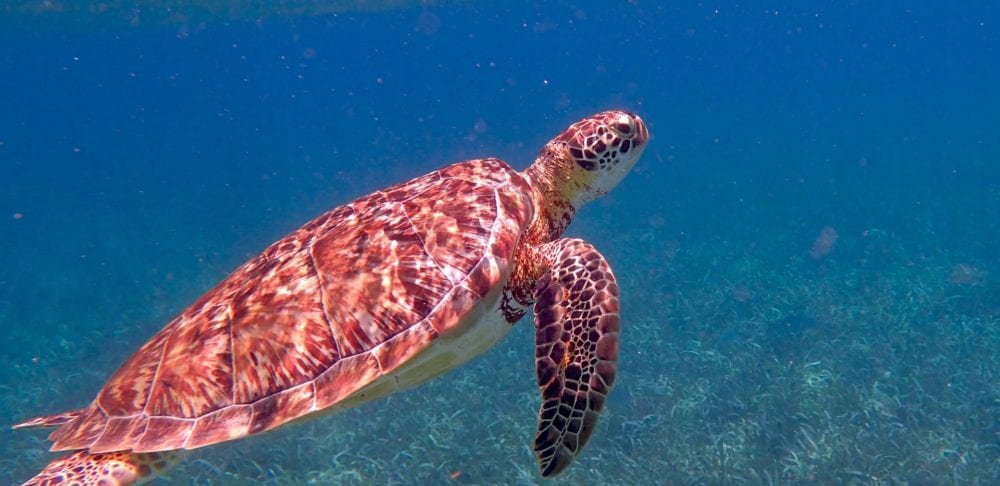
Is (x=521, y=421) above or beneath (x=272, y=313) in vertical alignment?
beneath

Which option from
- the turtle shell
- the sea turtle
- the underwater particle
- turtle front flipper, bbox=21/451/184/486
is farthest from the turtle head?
the underwater particle

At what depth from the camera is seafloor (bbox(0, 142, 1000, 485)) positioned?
7.14m

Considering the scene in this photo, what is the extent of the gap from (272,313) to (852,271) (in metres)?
14.4

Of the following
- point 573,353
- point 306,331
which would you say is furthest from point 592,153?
point 306,331

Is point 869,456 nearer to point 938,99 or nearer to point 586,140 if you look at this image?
point 586,140

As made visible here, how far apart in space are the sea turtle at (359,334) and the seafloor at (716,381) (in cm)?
372

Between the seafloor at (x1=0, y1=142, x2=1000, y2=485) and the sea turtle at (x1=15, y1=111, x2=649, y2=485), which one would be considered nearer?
the sea turtle at (x1=15, y1=111, x2=649, y2=485)

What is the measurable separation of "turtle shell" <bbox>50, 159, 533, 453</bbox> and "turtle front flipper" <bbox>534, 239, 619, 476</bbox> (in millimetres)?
450

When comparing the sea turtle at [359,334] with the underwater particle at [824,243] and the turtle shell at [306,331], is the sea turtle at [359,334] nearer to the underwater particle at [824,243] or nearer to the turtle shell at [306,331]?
the turtle shell at [306,331]

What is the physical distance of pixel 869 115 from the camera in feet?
174

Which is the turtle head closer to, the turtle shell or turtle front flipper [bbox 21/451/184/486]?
the turtle shell

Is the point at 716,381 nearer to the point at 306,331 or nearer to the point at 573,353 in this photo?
the point at 573,353

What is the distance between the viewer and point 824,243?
55.3ft

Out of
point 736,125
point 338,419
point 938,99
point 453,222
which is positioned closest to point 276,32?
point 736,125
